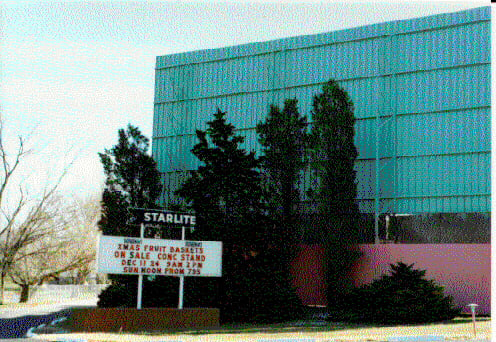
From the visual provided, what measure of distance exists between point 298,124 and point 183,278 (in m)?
10.1

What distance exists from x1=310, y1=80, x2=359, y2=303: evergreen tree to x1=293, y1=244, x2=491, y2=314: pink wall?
35.8 inches

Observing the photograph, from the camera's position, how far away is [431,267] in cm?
3209

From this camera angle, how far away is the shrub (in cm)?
2691

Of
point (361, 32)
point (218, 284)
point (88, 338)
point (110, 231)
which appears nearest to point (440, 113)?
point (361, 32)

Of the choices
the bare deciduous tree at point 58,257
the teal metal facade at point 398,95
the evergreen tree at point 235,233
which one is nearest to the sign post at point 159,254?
the evergreen tree at point 235,233

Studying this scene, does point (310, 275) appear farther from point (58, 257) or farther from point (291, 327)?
point (58, 257)

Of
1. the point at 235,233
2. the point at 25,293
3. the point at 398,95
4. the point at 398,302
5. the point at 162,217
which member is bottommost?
the point at 25,293

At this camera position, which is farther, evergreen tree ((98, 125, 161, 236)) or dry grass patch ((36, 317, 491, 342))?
evergreen tree ((98, 125, 161, 236))

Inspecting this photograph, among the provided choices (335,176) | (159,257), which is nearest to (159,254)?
(159,257)

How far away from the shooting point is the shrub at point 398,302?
88.3 feet

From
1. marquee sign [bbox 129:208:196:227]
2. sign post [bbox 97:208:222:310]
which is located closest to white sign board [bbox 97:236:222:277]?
sign post [bbox 97:208:222:310]

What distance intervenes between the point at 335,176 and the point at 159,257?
10129mm

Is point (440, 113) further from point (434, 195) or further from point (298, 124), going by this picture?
point (298, 124)

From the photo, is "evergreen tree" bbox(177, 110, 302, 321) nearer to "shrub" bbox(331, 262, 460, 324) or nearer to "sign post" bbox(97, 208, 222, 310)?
"sign post" bbox(97, 208, 222, 310)
